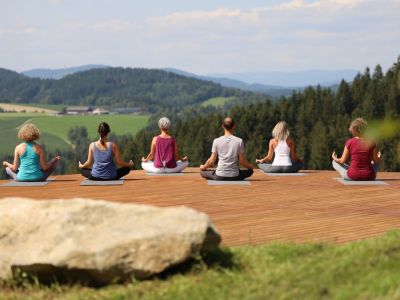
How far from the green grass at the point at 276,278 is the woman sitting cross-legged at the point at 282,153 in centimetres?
788

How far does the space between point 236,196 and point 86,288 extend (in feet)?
16.5

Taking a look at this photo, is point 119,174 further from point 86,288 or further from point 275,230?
point 86,288

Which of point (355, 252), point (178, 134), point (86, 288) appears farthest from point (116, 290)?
point (178, 134)

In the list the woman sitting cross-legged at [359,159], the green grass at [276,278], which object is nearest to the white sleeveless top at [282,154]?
the woman sitting cross-legged at [359,159]

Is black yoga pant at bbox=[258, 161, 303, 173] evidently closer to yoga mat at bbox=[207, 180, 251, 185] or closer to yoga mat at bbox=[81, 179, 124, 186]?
yoga mat at bbox=[207, 180, 251, 185]

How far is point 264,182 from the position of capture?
42.0ft

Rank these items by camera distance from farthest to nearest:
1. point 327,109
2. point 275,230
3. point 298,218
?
point 327,109, point 298,218, point 275,230

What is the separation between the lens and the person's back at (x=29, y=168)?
12734 mm

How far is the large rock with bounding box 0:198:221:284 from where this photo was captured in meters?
5.70

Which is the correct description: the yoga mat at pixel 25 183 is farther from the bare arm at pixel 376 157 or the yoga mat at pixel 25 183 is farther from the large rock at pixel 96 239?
the large rock at pixel 96 239

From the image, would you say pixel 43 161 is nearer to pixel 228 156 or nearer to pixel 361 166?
pixel 228 156

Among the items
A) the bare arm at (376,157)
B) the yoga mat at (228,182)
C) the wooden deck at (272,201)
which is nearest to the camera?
the wooden deck at (272,201)

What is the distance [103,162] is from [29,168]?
1423mm

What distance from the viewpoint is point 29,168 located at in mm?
12961
